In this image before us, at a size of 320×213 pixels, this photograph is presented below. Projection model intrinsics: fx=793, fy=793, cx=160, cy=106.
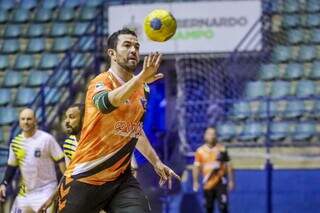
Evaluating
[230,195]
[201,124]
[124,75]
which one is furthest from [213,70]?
[124,75]

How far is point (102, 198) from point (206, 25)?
351 inches

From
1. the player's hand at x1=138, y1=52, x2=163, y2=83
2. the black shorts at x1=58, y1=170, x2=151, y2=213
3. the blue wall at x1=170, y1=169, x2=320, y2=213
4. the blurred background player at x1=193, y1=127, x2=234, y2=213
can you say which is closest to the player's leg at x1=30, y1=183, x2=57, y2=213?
the blurred background player at x1=193, y1=127, x2=234, y2=213

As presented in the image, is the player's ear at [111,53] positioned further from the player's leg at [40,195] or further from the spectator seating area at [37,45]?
the spectator seating area at [37,45]

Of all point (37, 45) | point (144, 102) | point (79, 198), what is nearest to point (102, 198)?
point (79, 198)

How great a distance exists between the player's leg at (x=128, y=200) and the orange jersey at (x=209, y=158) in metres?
6.59

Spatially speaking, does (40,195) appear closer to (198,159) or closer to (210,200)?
(198,159)

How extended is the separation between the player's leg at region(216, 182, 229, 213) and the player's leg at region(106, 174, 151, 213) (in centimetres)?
664

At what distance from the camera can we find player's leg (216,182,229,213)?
39.3ft

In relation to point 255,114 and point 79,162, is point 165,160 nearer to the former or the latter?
point 255,114

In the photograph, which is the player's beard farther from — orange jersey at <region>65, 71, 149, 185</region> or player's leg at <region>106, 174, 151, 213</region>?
player's leg at <region>106, 174, 151, 213</region>

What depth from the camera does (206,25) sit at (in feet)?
45.9

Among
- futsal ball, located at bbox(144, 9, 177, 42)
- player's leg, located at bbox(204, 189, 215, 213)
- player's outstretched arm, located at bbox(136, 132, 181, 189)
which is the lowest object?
player's leg, located at bbox(204, 189, 215, 213)

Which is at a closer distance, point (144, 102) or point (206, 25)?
point (144, 102)

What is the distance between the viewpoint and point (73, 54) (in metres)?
14.5
